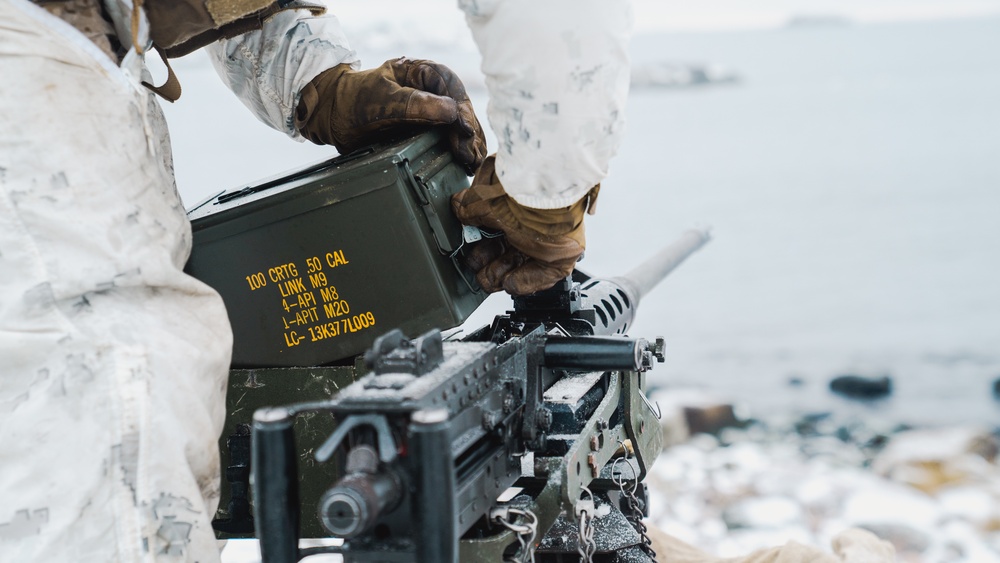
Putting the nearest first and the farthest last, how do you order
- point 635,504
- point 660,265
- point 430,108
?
point 430,108
point 635,504
point 660,265

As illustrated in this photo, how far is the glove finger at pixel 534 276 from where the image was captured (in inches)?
94.4

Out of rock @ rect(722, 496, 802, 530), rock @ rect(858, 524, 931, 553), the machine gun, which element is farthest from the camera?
rock @ rect(722, 496, 802, 530)

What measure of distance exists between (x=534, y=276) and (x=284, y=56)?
113 centimetres

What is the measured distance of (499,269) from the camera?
7.95ft

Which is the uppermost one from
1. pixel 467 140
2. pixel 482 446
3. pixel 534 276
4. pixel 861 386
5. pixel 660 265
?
pixel 467 140

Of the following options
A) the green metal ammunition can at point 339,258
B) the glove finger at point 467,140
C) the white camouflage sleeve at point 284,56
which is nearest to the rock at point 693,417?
the white camouflage sleeve at point 284,56

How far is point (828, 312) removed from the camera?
10.4m

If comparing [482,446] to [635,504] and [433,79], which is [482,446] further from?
[433,79]

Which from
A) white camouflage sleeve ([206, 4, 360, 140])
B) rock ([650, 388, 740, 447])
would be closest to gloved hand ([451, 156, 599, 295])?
white camouflage sleeve ([206, 4, 360, 140])

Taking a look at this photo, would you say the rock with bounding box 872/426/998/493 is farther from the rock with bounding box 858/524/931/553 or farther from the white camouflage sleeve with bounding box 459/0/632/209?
the white camouflage sleeve with bounding box 459/0/632/209

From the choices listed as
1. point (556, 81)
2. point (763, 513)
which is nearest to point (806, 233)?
point (763, 513)

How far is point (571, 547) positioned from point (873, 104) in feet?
69.3

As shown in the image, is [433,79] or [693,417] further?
[693,417]

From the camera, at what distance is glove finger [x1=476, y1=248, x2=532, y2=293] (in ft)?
7.93
